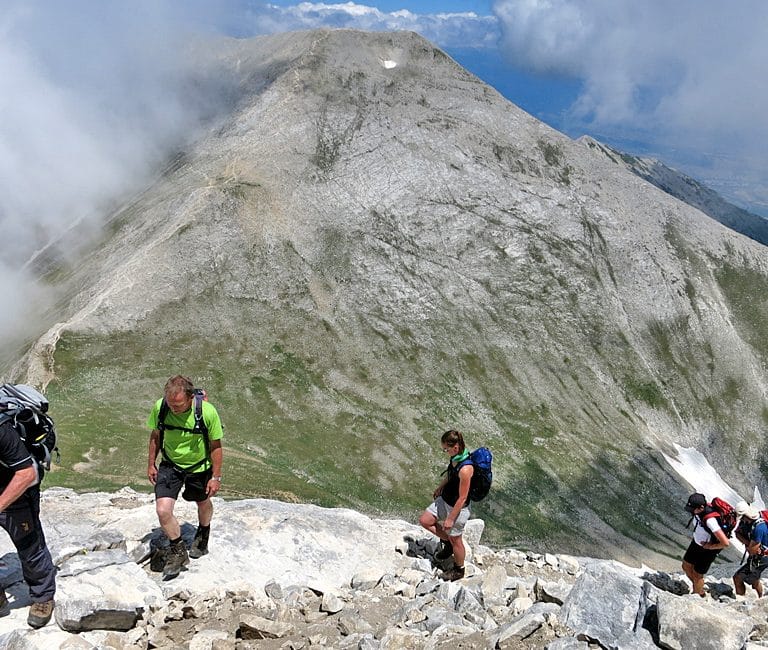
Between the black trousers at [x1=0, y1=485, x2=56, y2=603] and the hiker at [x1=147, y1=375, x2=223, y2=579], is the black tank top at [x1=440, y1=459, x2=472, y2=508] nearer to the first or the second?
the hiker at [x1=147, y1=375, x2=223, y2=579]

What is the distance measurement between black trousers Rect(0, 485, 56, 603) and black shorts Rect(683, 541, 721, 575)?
16847mm

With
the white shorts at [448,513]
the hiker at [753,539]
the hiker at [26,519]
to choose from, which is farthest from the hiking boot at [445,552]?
the hiker at [26,519]

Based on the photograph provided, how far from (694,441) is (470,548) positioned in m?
87.8

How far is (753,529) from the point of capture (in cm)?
1678

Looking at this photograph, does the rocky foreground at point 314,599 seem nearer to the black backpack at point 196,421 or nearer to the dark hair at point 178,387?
the black backpack at point 196,421

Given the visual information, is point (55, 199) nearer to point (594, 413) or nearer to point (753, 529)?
point (594, 413)

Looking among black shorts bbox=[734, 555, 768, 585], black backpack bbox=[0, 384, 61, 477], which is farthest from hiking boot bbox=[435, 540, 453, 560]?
black backpack bbox=[0, 384, 61, 477]

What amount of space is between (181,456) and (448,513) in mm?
6904

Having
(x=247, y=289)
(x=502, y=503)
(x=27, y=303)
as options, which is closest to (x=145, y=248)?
(x=247, y=289)

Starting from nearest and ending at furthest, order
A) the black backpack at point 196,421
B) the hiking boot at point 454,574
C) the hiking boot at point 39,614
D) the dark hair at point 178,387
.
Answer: the hiking boot at point 39,614
the dark hair at point 178,387
the black backpack at point 196,421
the hiking boot at point 454,574

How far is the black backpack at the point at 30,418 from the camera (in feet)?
32.2

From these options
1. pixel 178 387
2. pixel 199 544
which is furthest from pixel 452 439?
pixel 199 544

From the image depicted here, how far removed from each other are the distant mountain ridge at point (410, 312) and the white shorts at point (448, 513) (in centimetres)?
2907

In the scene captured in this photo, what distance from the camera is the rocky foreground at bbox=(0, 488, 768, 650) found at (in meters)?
10.6
